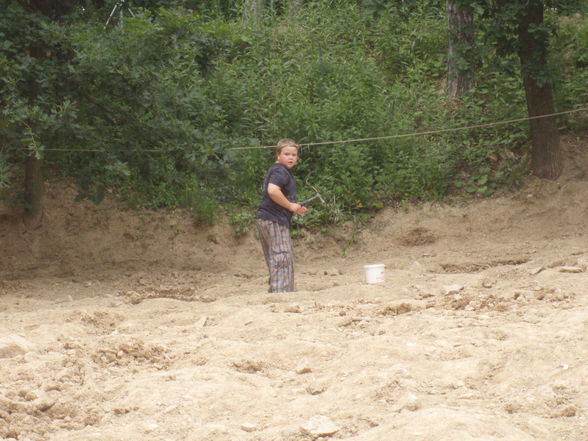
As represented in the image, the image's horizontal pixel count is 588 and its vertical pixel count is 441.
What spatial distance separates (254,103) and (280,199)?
5.42 metres

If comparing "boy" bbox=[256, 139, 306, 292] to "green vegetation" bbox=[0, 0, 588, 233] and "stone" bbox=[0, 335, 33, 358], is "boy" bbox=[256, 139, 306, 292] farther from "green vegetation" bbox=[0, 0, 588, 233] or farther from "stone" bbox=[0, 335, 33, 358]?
"stone" bbox=[0, 335, 33, 358]

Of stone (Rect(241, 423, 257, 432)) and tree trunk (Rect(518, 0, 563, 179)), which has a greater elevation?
tree trunk (Rect(518, 0, 563, 179))

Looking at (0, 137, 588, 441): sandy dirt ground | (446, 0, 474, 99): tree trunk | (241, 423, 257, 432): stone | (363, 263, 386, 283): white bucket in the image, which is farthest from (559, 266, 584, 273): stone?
(241, 423, 257, 432): stone

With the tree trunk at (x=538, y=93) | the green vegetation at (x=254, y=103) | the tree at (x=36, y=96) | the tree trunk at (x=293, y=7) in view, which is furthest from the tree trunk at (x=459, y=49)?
the tree at (x=36, y=96)

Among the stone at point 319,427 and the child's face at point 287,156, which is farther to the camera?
the child's face at point 287,156

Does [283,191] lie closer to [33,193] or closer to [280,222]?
[280,222]

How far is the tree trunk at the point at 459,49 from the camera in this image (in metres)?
9.33

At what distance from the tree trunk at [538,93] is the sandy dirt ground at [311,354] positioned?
1.55 m

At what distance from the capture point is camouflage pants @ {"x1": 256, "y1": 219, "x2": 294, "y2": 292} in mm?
→ 7078

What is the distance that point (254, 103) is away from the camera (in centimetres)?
1204

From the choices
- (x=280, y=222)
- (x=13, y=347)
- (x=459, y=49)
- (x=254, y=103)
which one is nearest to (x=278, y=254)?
(x=280, y=222)

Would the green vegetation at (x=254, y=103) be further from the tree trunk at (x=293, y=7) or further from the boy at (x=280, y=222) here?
the boy at (x=280, y=222)

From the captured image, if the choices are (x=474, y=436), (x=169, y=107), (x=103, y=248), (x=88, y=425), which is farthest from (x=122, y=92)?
(x=474, y=436)

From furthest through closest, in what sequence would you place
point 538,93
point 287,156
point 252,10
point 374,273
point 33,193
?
1. point 252,10
2. point 538,93
3. point 33,193
4. point 374,273
5. point 287,156
